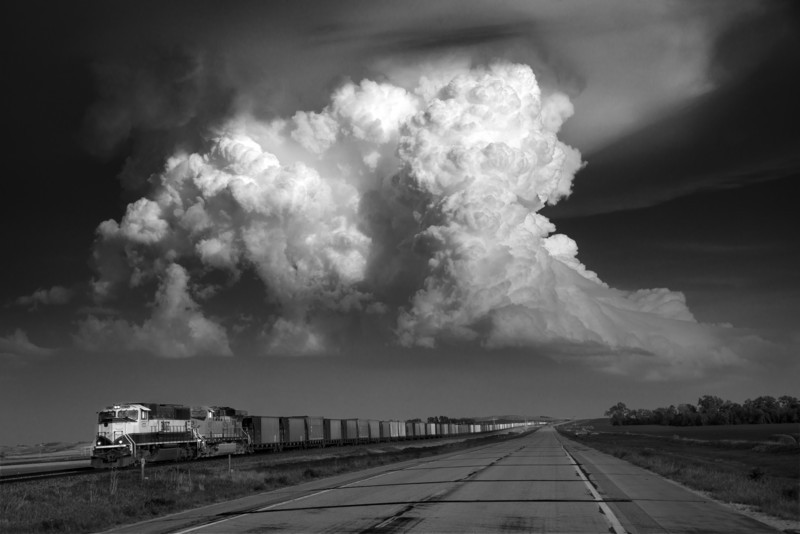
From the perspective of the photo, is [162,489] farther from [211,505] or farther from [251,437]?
[251,437]

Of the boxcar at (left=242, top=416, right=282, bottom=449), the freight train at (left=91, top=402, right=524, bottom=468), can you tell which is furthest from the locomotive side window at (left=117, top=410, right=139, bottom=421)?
the boxcar at (left=242, top=416, right=282, bottom=449)

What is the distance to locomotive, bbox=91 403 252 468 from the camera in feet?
157

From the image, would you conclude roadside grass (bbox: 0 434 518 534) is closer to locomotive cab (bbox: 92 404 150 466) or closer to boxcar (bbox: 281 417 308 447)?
locomotive cab (bbox: 92 404 150 466)

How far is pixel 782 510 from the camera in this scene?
61.3 ft

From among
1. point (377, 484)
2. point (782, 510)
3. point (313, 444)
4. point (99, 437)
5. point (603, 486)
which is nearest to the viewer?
point (782, 510)

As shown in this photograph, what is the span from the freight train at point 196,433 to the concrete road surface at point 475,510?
12.7m

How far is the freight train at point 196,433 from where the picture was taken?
48.2m

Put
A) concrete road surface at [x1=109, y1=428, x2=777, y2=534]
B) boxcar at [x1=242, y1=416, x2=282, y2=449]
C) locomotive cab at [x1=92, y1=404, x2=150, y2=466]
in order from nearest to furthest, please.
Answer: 1. concrete road surface at [x1=109, y1=428, x2=777, y2=534]
2. locomotive cab at [x1=92, y1=404, x2=150, y2=466]
3. boxcar at [x1=242, y1=416, x2=282, y2=449]

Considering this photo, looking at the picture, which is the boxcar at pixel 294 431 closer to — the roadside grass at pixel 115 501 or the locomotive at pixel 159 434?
the locomotive at pixel 159 434

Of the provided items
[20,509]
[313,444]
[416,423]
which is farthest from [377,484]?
[416,423]

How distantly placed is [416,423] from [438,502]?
121 m

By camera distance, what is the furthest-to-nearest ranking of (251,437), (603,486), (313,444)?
(313,444) → (251,437) → (603,486)

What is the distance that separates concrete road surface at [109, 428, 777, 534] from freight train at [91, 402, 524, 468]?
41.7 feet

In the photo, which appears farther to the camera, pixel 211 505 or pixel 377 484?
pixel 377 484
